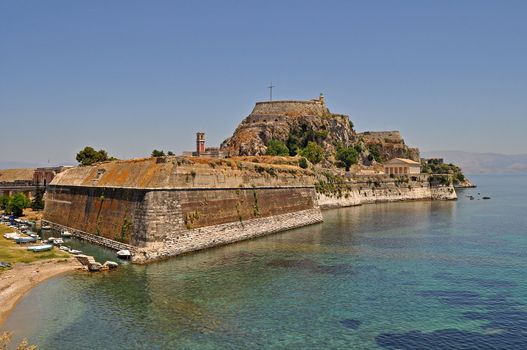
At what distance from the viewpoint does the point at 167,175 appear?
4019cm

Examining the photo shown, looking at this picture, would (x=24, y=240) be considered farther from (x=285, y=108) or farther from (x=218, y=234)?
(x=285, y=108)

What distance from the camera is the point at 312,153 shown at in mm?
95938

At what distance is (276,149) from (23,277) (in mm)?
69230

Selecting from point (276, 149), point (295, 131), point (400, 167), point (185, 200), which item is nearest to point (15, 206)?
point (185, 200)

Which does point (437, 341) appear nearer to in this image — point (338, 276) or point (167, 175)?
point (338, 276)

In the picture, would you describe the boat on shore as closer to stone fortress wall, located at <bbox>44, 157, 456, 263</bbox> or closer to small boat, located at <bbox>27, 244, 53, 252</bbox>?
stone fortress wall, located at <bbox>44, 157, 456, 263</bbox>

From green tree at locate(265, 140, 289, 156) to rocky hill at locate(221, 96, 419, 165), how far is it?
2072mm

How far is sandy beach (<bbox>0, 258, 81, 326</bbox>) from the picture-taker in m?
27.9

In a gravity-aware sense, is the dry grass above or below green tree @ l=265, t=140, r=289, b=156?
below

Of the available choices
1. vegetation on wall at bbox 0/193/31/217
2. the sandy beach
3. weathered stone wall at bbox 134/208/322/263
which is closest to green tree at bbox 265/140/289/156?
weathered stone wall at bbox 134/208/322/263

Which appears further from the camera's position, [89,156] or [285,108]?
[285,108]

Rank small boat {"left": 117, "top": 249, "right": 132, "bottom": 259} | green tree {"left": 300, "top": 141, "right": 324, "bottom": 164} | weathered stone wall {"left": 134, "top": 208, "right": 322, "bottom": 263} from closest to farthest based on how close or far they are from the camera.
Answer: weathered stone wall {"left": 134, "top": 208, "right": 322, "bottom": 263}, small boat {"left": 117, "top": 249, "right": 132, "bottom": 259}, green tree {"left": 300, "top": 141, "right": 324, "bottom": 164}

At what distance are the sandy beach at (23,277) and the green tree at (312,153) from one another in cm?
6370

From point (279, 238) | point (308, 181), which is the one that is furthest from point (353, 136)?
point (279, 238)
